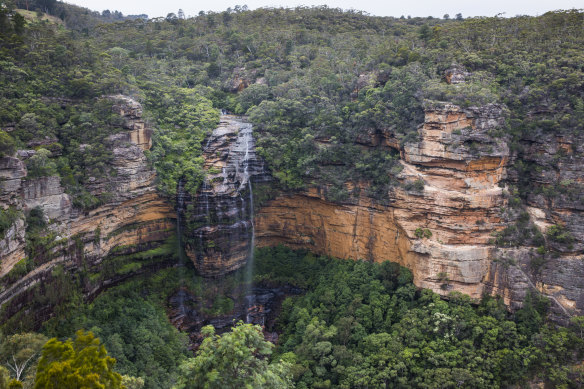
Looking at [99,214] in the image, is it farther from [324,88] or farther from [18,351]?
[324,88]

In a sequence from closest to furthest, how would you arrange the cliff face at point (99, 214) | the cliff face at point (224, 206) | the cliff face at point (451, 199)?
the cliff face at point (99, 214) < the cliff face at point (451, 199) < the cliff face at point (224, 206)

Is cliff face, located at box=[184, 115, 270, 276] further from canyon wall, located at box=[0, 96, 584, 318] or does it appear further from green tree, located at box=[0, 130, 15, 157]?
green tree, located at box=[0, 130, 15, 157]

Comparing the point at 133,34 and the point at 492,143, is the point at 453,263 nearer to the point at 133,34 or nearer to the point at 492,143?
the point at 492,143

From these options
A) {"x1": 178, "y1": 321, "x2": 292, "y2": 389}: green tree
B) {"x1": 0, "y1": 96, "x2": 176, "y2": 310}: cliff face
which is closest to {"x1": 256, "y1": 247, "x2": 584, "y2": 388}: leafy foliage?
{"x1": 178, "y1": 321, "x2": 292, "y2": 389}: green tree

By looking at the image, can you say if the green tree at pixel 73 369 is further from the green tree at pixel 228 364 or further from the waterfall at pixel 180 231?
the waterfall at pixel 180 231

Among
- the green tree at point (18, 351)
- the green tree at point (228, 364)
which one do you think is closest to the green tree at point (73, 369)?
the green tree at point (228, 364)

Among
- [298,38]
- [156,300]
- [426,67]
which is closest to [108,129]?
[156,300]

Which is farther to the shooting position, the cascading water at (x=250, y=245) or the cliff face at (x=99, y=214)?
the cascading water at (x=250, y=245)
